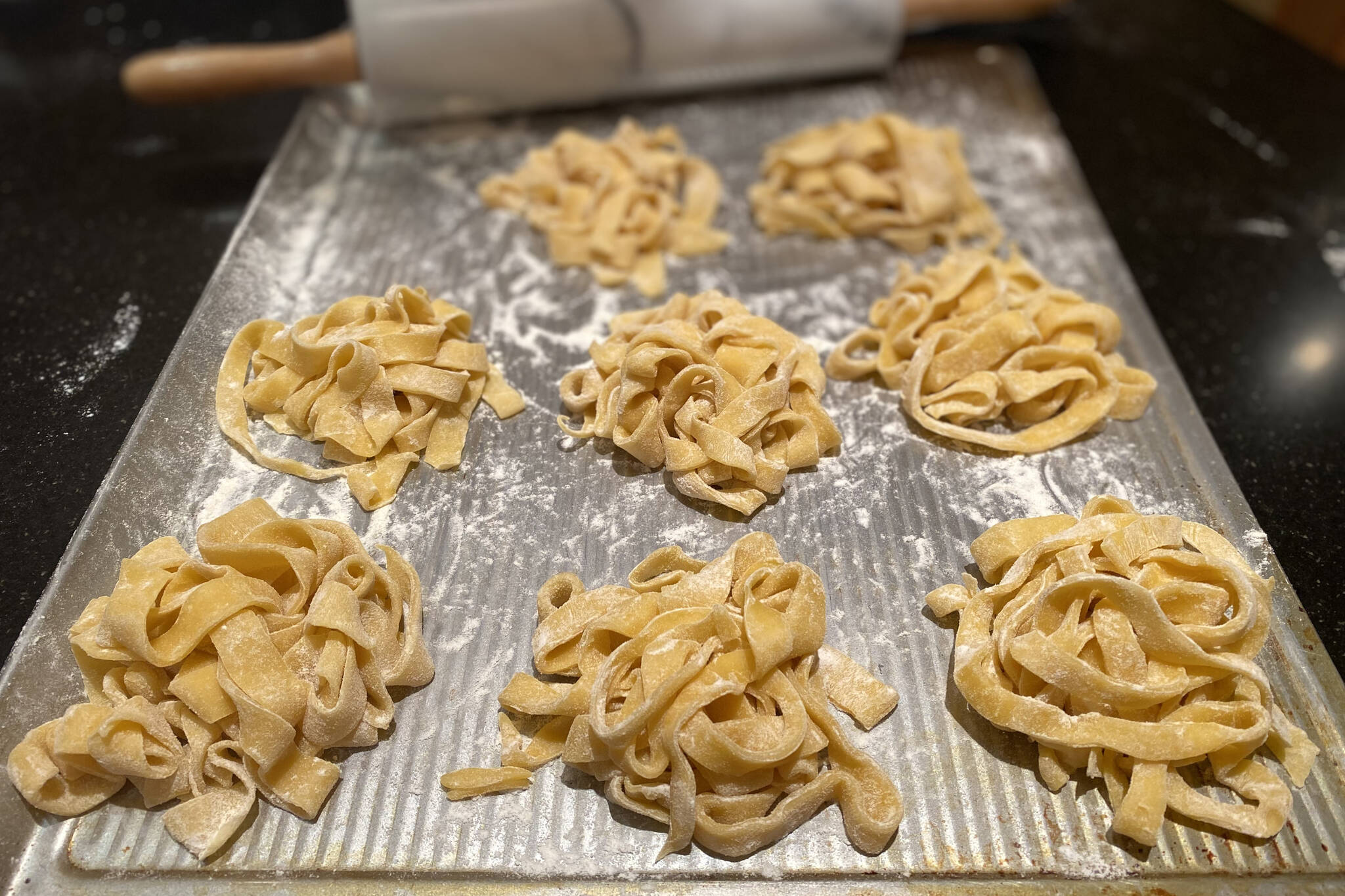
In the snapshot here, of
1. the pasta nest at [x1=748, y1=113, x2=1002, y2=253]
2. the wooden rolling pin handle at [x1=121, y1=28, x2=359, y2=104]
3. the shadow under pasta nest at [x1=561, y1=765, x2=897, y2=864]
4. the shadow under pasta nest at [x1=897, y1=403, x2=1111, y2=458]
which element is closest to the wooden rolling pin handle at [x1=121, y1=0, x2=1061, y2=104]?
the wooden rolling pin handle at [x1=121, y1=28, x2=359, y2=104]

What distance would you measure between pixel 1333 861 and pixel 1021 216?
5.95ft

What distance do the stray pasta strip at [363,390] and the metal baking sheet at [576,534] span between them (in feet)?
0.15

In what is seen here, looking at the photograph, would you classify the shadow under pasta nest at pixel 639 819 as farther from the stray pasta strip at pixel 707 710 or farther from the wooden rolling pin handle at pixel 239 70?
the wooden rolling pin handle at pixel 239 70

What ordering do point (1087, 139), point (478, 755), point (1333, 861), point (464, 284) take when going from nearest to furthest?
point (1333, 861), point (478, 755), point (464, 284), point (1087, 139)

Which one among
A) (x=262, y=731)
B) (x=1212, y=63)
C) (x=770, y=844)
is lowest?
(x=770, y=844)

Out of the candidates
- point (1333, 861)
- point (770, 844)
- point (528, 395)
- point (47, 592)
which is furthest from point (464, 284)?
point (1333, 861)

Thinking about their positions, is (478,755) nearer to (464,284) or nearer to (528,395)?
(528,395)

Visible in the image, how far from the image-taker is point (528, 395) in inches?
82.9

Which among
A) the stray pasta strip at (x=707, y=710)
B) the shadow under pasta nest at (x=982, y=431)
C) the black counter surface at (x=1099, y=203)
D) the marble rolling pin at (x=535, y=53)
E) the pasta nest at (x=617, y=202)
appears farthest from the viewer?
the marble rolling pin at (x=535, y=53)

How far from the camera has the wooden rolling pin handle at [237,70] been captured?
2.73 m

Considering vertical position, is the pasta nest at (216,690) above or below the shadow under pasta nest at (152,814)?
above

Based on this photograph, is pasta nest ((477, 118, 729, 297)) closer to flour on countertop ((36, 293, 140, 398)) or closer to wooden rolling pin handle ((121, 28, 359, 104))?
wooden rolling pin handle ((121, 28, 359, 104))

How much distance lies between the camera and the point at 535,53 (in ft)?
9.18

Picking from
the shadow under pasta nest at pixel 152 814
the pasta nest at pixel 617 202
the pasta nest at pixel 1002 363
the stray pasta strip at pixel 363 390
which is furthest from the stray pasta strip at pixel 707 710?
the pasta nest at pixel 617 202
